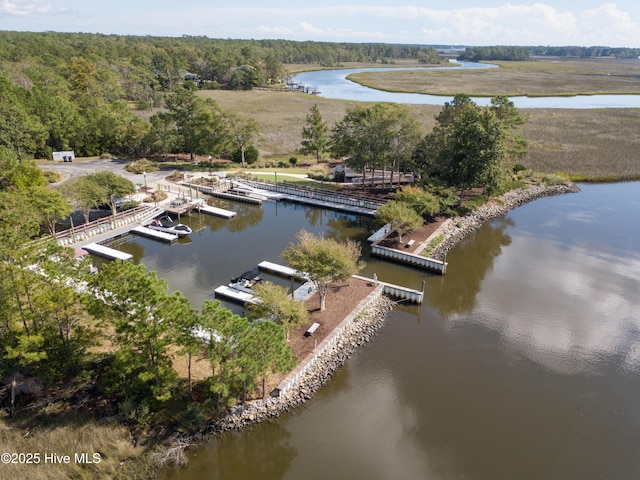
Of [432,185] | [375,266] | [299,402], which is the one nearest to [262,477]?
[299,402]

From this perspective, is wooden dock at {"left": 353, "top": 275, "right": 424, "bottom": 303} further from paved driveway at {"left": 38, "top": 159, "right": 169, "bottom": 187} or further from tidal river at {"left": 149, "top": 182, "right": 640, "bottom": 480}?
paved driveway at {"left": 38, "top": 159, "right": 169, "bottom": 187}

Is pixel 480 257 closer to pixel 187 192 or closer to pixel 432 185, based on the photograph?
pixel 432 185

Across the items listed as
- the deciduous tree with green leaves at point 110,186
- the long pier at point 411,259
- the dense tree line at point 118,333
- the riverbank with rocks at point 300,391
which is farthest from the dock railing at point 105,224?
the riverbank with rocks at point 300,391

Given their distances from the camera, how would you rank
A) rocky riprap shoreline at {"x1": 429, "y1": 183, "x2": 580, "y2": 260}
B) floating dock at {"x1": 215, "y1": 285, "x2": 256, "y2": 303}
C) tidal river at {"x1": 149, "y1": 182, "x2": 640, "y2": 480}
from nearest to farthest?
tidal river at {"x1": 149, "y1": 182, "x2": 640, "y2": 480}, floating dock at {"x1": 215, "y1": 285, "x2": 256, "y2": 303}, rocky riprap shoreline at {"x1": 429, "y1": 183, "x2": 580, "y2": 260}

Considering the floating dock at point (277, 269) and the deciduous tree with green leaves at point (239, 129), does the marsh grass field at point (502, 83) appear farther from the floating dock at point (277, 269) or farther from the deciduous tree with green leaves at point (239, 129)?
the floating dock at point (277, 269)

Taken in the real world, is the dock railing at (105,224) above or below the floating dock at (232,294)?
above

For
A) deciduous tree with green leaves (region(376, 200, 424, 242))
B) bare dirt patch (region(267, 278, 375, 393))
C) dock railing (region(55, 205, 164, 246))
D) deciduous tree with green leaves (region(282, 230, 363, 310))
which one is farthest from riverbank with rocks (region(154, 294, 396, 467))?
dock railing (region(55, 205, 164, 246))

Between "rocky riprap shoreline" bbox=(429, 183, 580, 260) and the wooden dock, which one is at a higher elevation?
"rocky riprap shoreline" bbox=(429, 183, 580, 260)
